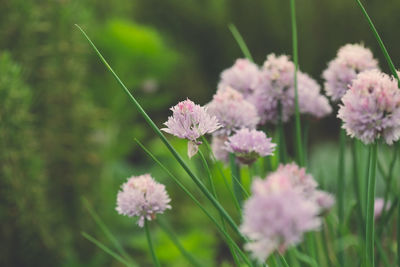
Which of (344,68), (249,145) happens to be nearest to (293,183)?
(249,145)

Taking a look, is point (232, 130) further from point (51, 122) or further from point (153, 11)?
point (153, 11)

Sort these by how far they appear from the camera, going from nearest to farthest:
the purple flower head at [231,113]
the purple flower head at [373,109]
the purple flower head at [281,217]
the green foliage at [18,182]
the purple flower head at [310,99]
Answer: the purple flower head at [281,217] → the purple flower head at [373,109] → the purple flower head at [231,113] → the purple flower head at [310,99] → the green foliage at [18,182]

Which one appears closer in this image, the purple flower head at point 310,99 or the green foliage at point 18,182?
the purple flower head at point 310,99

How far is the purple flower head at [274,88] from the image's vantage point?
61 cm

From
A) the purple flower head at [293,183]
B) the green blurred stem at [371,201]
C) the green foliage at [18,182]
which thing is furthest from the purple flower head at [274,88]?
the green foliage at [18,182]

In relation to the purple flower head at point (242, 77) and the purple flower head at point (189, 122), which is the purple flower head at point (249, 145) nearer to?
the purple flower head at point (189, 122)

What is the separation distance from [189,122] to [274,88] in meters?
0.27

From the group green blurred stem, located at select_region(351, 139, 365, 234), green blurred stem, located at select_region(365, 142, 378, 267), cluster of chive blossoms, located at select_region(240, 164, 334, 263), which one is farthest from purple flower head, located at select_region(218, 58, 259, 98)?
cluster of chive blossoms, located at select_region(240, 164, 334, 263)

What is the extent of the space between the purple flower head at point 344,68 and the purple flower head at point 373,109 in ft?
0.76

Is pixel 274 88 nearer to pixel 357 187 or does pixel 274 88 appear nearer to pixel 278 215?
pixel 357 187

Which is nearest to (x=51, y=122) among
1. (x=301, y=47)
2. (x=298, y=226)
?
(x=298, y=226)

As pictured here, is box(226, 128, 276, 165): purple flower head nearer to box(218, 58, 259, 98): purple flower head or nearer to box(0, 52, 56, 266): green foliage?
box(218, 58, 259, 98): purple flower head

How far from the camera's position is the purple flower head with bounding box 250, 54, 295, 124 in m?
0.61

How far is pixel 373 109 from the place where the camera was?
0.36m
